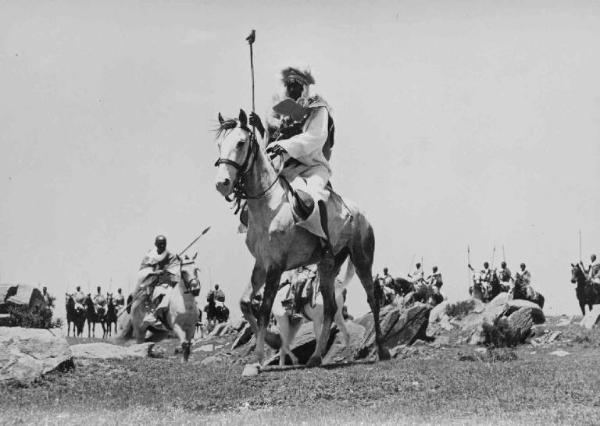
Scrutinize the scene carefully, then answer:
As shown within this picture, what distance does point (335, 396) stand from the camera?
9.83 m

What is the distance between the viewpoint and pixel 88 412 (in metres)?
9.33

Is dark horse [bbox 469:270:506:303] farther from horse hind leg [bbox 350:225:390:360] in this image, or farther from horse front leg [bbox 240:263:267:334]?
horse front leg [bbox 240:263:267:334]

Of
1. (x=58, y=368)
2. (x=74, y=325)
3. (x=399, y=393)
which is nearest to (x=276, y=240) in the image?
(x=399, y=393)

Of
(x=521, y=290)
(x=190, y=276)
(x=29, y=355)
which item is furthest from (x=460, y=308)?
(x=29, y=355)

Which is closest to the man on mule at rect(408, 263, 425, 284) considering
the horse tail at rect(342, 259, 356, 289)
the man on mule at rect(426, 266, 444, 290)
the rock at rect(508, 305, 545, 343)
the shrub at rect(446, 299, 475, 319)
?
the man on mule at rect(426, 266, 444, 290)

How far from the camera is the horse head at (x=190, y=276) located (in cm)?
1831

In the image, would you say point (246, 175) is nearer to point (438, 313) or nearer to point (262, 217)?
point (262, 217)

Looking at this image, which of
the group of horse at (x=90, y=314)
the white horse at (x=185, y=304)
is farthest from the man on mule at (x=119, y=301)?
the white horse at (x=185, y=304)

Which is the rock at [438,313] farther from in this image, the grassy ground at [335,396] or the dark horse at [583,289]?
the grassy ground at [335,396]

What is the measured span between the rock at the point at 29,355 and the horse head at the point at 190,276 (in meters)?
5.12

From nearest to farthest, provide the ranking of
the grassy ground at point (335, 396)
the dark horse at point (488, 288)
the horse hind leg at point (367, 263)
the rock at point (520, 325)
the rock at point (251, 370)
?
1. the grassy ground at point (335, 396)
2. the rock at point (251, 370)
3. the horse hind leg at point (367, 263)
4. the rock at point (520, 325)
5. the dark horse at point (488, 288)

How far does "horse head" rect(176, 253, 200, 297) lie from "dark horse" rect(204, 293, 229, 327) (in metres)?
22.5

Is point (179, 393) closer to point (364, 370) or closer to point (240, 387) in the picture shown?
point (240, 387)

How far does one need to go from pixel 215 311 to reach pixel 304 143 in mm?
29076
